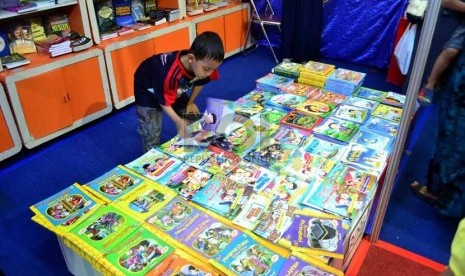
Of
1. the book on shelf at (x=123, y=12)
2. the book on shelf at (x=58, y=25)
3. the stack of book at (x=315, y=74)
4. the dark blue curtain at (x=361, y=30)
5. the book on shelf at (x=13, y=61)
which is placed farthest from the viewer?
the dark blue curtain at (x=361, y=30)

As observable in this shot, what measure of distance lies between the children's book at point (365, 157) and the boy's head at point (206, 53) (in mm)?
713

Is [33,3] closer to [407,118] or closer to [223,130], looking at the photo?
[223,130]

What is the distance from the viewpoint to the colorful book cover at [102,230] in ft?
3.92

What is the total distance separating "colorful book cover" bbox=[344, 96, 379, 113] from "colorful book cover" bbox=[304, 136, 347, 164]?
434 mm

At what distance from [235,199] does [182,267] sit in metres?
0.34

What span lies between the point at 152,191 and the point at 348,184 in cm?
78

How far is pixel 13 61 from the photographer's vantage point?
239cm

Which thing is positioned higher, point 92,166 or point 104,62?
point 104,62

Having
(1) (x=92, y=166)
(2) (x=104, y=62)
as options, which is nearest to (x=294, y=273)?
(1) (x=92, y=166)

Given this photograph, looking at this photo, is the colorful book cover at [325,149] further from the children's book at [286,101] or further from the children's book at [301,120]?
the children's book at [286,101]

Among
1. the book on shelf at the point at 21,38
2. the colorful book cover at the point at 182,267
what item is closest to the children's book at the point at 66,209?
the colorful book cover at the point at 182,267

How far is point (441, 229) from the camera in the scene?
1.88 meters

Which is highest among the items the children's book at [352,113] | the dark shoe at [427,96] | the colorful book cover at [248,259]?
the dark shoe at [427,96]

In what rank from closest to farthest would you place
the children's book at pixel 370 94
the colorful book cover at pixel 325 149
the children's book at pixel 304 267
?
1. the children's book at pixel 304 267
2. the colorful book cover at pixel 325 149
3. the children's book at pixel 370 94
